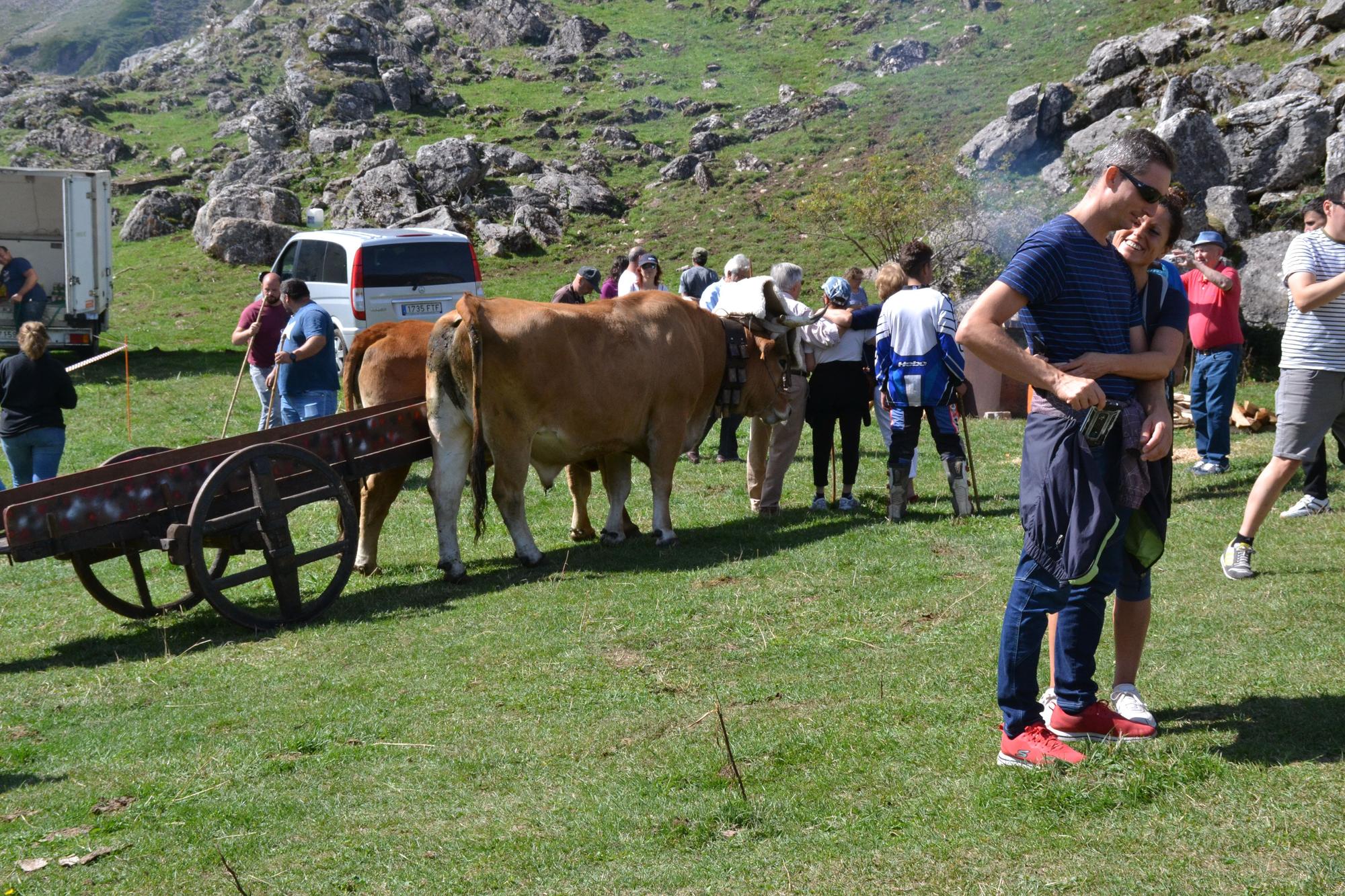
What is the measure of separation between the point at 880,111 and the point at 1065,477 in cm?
4272

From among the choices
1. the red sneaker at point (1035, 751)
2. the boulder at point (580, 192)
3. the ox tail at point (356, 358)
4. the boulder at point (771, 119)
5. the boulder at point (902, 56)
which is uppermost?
the boulder at point (902, 56)

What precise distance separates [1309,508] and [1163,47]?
2856cm

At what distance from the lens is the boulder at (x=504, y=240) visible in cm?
3328

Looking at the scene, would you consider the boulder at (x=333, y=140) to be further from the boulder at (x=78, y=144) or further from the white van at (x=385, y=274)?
the white van at (x=385, y=274)

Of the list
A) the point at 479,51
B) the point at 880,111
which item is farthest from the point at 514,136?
the point at 479,51

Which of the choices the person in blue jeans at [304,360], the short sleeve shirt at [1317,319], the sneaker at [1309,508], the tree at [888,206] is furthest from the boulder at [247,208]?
the short sleeve shirt at [1317,319]

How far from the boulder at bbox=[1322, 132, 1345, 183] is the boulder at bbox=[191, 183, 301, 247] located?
26.3 m

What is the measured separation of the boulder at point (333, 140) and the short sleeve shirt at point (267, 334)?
3596 centimetres

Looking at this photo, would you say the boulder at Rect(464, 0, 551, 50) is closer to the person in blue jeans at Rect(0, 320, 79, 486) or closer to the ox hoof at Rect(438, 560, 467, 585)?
the person in blue jeans at Rect(0, 320, 79, 486)

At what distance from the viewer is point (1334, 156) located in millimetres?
20656

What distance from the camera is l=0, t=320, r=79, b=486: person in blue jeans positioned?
32.0 feet

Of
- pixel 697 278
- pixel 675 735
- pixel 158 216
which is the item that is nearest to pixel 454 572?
pixel 675 735

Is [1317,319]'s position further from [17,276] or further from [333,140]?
[333,140]

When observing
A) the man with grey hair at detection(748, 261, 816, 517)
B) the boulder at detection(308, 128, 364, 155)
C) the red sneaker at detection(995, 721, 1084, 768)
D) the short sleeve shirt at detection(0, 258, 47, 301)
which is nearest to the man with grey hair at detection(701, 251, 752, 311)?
the man with grey hair at detection(748, 261, 816, 517)
